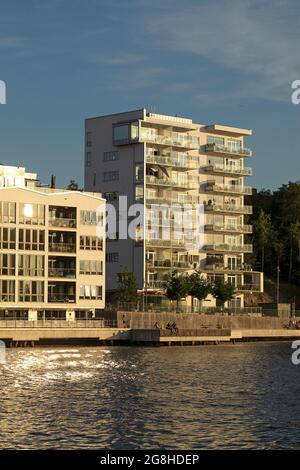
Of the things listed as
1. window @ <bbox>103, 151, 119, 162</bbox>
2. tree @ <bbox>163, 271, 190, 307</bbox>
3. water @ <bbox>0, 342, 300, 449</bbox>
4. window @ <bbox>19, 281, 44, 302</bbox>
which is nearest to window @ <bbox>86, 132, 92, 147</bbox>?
window @ <bbox>103, 151, 119, 162</bbox>

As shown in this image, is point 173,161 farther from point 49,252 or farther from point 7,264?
point 7,264

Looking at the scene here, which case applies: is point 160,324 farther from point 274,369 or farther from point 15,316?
point 274,369

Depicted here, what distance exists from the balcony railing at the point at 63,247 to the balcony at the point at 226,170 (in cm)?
3631

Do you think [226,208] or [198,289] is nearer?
[198,289]

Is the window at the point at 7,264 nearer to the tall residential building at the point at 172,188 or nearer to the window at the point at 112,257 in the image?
the tall residential building at the point at 172,188

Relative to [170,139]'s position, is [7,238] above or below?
below

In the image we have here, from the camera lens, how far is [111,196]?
161625 mm

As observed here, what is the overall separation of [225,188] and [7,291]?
51804 millimetres

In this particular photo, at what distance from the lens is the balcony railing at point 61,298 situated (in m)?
140

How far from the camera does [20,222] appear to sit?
13638cm

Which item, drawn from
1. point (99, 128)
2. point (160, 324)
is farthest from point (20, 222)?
point (99, 128)

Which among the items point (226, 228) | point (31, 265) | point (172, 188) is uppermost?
point (172, 188)

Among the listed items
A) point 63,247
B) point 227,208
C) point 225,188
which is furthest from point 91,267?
point 225,188
